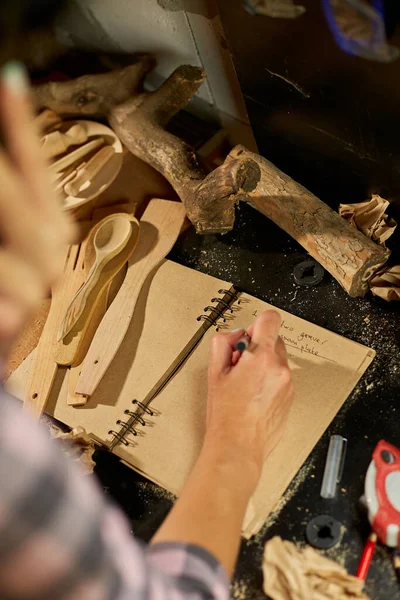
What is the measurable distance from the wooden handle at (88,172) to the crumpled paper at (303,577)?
991mm

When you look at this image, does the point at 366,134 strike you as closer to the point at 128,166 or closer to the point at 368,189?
the point at 368,189

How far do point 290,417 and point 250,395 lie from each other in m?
0.15

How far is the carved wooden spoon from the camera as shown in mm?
1406

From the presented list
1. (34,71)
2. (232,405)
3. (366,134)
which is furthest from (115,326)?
(34,71)

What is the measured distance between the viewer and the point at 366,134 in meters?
1.27

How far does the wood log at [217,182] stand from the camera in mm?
1269

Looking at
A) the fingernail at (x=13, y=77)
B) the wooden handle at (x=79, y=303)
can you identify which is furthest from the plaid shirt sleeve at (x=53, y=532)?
the wooden handle at (x=79, y=303)

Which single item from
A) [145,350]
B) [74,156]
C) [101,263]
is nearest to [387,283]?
[145,350]

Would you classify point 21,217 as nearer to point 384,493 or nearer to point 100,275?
point 384,493

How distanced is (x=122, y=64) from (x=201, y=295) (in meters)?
0.88

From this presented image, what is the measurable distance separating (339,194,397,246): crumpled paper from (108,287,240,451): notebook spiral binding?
0.96 ft

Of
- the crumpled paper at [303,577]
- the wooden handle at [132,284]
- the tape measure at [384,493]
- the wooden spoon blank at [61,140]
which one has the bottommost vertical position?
the crumpled paper at [303,577]

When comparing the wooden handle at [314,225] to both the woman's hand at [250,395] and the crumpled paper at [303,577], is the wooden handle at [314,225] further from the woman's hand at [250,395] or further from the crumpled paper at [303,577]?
the crumpled paper at [303,577]

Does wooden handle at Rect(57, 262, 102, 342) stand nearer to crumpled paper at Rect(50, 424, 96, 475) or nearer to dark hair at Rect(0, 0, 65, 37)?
crumpled paper at Rect(50, 424, 96, 475)
